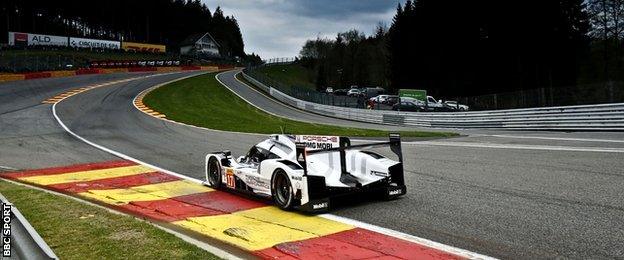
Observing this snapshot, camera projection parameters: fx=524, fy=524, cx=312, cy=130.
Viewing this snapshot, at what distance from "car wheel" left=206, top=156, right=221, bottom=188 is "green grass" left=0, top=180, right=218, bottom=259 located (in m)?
2.24

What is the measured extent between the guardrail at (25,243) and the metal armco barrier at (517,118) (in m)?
22.1

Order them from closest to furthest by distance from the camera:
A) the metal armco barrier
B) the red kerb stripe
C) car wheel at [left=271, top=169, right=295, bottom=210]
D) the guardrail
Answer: the guardrail < car wheel at [left=271, top=169, right=295, bottom=210] < the red kerb stripe < the metal armco barrier

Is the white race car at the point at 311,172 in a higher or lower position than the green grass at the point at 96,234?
higher

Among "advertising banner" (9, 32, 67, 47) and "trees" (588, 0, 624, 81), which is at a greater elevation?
"advertising banner" (9, 32, 67, 47)

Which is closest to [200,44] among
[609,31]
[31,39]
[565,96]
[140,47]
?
[140,47]

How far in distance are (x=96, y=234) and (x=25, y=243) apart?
6.02 feet

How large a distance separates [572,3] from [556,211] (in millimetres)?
52343

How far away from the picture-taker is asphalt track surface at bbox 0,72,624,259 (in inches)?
217

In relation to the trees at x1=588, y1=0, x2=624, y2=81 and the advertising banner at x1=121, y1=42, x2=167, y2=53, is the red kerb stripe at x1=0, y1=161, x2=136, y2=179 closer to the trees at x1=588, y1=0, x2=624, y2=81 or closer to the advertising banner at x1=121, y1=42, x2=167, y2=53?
the trees at x1=588, y1=0, x2=624, y2=81

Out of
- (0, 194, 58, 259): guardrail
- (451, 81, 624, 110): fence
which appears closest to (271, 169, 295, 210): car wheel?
(0, 194, 58, 259): guardrail

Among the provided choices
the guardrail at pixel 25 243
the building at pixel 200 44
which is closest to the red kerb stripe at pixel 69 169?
the guardrail at pixel 25 243

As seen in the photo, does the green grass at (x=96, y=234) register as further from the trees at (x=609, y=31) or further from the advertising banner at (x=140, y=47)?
the advertising banner at (x=140, y=47)

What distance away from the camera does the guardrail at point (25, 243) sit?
3.88 m

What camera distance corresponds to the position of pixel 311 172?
24.0 feet
